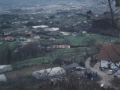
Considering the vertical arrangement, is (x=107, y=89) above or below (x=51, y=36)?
above

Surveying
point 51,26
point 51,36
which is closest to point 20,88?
point 51,36

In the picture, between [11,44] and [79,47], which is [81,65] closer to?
[79,47]

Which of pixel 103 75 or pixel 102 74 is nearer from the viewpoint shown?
pixel 103 75

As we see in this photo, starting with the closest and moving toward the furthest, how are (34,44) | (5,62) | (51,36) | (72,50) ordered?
(5,62) < (72,50) < (34,44) < (51,36)

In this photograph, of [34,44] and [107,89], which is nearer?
[107,89]

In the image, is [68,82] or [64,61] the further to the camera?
[64,61]

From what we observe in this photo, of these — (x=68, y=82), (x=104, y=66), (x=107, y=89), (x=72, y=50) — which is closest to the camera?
(x=68, y=82)

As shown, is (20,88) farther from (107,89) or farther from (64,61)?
(64,61)

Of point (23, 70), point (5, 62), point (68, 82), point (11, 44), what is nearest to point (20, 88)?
point (68, 82)

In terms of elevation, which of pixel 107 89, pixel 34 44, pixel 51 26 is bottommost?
pixel 51 26
